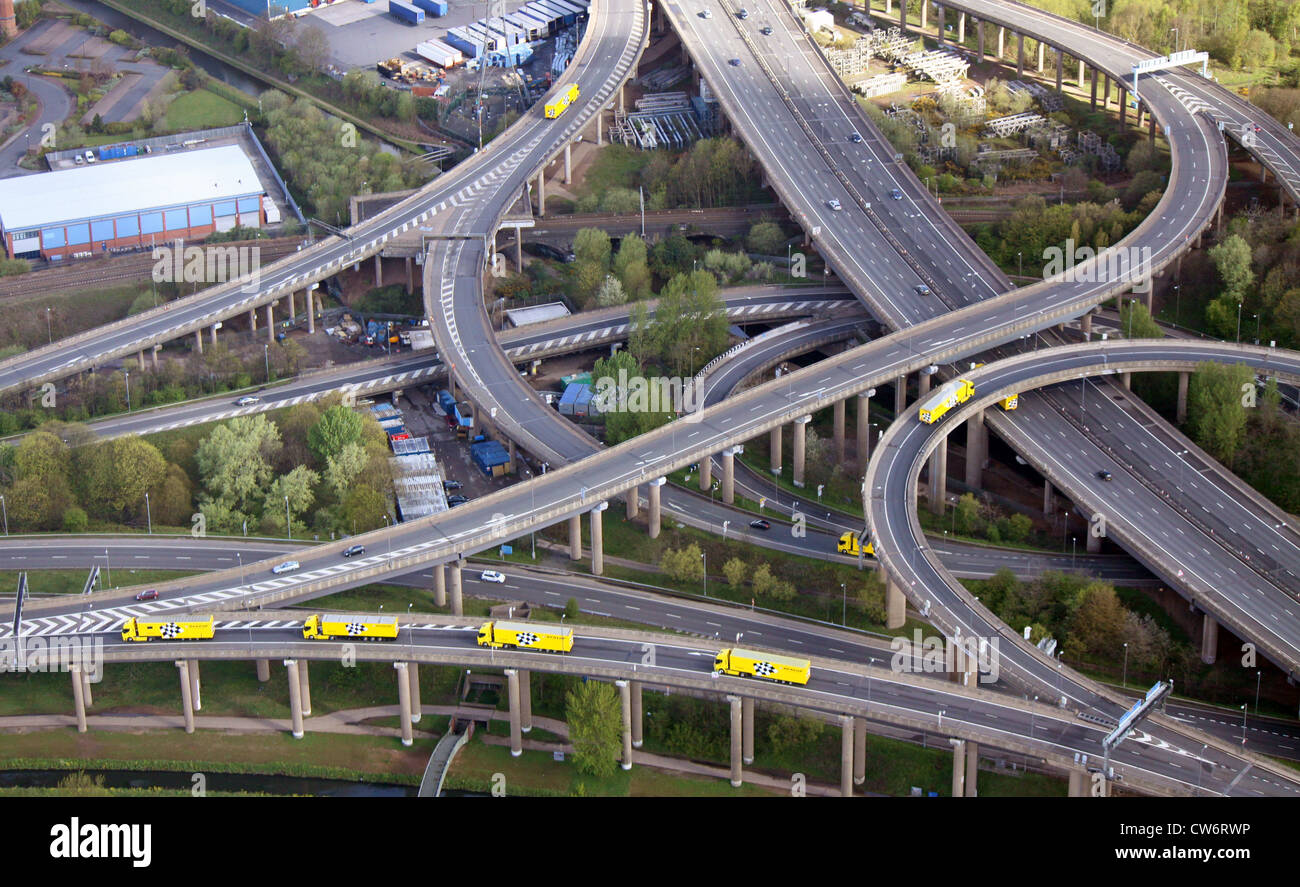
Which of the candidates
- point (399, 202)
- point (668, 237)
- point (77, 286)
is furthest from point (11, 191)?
point (668, 237)

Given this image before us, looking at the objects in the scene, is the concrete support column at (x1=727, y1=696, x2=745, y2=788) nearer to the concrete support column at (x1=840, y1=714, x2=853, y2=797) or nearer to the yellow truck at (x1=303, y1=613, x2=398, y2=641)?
the concrete support column at (x1=840, y1=714, x2=853, y2=797)

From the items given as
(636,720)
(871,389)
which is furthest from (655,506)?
(871,389)

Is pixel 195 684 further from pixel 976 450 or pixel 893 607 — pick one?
pixel 976 450

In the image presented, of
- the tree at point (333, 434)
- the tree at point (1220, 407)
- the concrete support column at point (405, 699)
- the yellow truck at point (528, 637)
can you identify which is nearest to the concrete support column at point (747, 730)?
the yellow truck at point (528, 637)

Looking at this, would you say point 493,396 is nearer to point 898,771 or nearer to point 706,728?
point 706,728

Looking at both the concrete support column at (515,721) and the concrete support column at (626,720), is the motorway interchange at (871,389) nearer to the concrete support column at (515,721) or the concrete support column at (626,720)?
the concrete support column at (626,720)
